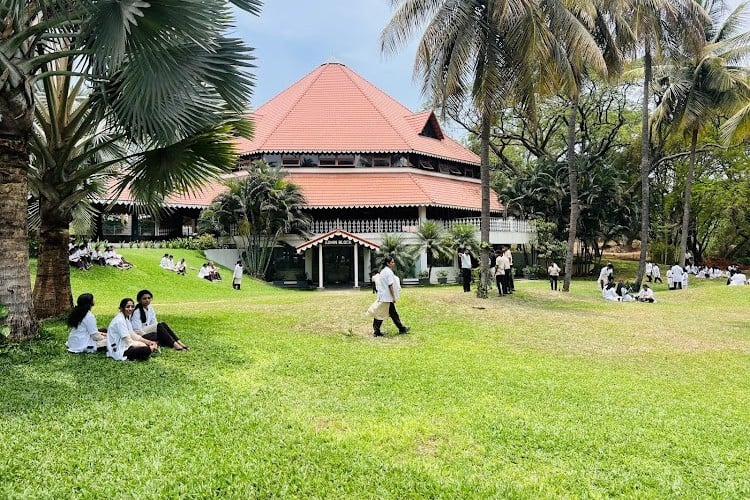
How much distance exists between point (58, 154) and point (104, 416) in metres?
5.74

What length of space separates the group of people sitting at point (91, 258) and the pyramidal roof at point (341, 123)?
8886 mm

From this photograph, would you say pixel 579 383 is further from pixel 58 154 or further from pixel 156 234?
pixel 156 234

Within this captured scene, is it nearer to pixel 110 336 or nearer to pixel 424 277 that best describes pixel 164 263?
pixel 424 277

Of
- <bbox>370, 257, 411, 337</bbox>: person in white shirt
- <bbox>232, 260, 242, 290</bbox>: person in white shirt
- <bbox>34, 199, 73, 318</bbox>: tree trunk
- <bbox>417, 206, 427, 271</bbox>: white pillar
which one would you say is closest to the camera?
<bbox>34, 199, 73, 318</bbox>: tree trunk

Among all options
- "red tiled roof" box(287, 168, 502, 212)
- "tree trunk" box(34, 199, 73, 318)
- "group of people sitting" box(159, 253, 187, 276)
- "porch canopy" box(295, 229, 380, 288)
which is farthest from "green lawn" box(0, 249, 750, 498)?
"red tiled roof" box(287, 168, 502, 212)

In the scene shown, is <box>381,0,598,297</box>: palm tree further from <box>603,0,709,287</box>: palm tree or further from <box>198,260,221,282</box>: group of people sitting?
<box>198,260,221,282</box>: group of people sitting

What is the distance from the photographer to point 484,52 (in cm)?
1494

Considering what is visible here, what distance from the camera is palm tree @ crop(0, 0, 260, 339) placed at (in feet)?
21.1

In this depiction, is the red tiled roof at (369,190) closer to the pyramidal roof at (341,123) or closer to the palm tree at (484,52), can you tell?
the pyramidal roof at (341,123)

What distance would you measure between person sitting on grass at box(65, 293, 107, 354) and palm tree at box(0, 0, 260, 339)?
0.75 meters

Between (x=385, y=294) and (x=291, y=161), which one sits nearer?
(x=385, y=294)

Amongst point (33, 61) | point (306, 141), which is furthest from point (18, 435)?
point (306, 141)

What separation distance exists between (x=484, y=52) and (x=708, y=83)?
48.6ft

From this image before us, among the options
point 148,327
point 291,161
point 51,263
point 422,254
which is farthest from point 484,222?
point 291,161
